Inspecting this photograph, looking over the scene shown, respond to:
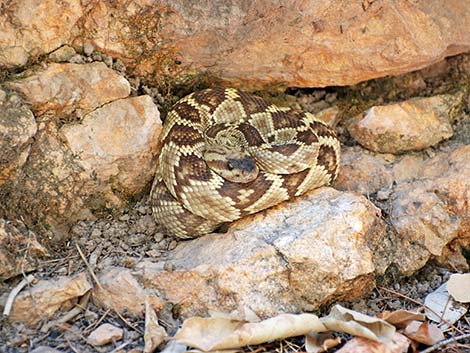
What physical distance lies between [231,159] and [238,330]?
4.69ft

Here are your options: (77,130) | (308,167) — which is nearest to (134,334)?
(77,130)

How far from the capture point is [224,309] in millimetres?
3613

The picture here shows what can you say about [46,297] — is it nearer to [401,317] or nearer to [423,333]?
[401,317]

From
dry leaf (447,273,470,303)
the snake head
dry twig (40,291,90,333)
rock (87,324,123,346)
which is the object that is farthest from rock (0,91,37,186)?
dry leaf (447,273,470,303)

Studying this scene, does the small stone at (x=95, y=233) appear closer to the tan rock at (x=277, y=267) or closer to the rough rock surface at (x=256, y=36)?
the tan rock at (x=277, y=267)

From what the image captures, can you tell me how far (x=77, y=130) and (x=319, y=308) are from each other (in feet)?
6.50

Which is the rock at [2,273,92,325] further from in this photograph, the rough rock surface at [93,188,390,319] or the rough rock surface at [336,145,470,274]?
the rough rock surface at [336,145,470,274]

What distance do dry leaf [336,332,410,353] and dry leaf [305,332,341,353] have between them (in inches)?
2.5

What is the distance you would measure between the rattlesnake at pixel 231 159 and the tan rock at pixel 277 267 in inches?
9.5

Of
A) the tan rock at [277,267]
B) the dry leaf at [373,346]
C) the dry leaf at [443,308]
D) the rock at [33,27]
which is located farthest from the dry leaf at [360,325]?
the rock at [33,27]

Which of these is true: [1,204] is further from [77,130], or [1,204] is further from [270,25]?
[270,25]

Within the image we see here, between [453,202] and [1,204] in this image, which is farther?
[453,202]

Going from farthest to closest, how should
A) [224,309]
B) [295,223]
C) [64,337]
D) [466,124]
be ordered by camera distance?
[466,124] → [295,223] → [224,309] → [64,337]

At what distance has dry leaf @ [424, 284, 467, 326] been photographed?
3719 mm
